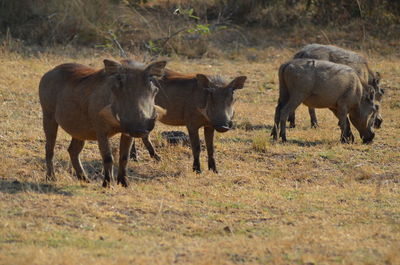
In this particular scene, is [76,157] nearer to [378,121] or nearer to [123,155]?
[123,155]

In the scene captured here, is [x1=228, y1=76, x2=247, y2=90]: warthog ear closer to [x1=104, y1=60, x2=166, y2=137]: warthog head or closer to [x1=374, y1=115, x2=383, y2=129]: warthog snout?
[x1=104, y1=60, x2=166, y2=137]: warthog head

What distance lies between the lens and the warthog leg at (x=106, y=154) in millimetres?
7156

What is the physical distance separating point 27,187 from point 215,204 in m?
→ 1.67

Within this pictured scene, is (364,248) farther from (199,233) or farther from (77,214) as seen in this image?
(77,214)

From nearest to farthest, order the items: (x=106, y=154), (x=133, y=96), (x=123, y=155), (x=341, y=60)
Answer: (x=133, y=96) → (x=106, y=154) → (x=123, y=155) → (x=341, y=60)

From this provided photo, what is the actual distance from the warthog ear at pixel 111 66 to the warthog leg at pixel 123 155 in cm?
67

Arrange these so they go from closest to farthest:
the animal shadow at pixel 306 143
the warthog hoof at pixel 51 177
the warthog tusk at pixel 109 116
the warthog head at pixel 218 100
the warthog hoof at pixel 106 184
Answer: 1. the warthog tusk at pixel 109 116
2. the warthog hoof at pixel 106 184
3. the warthog hoof at pixel 51 177
4. the warthog head at pixel 218 100
5. the animal shadow at pixel 306 143

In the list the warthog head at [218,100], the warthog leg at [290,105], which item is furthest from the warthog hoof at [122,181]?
the warthog leg at [290,105]

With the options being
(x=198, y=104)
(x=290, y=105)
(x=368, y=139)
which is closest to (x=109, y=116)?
(x=198, y=104)

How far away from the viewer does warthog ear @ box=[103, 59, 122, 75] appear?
6898 mm

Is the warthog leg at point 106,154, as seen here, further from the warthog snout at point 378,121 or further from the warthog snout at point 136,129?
the warthog snout at point 378,121

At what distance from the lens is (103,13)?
17078mm

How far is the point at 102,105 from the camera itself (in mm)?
7094

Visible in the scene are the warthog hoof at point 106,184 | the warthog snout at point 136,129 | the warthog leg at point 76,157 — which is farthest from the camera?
the warthog leg at point 76,157
